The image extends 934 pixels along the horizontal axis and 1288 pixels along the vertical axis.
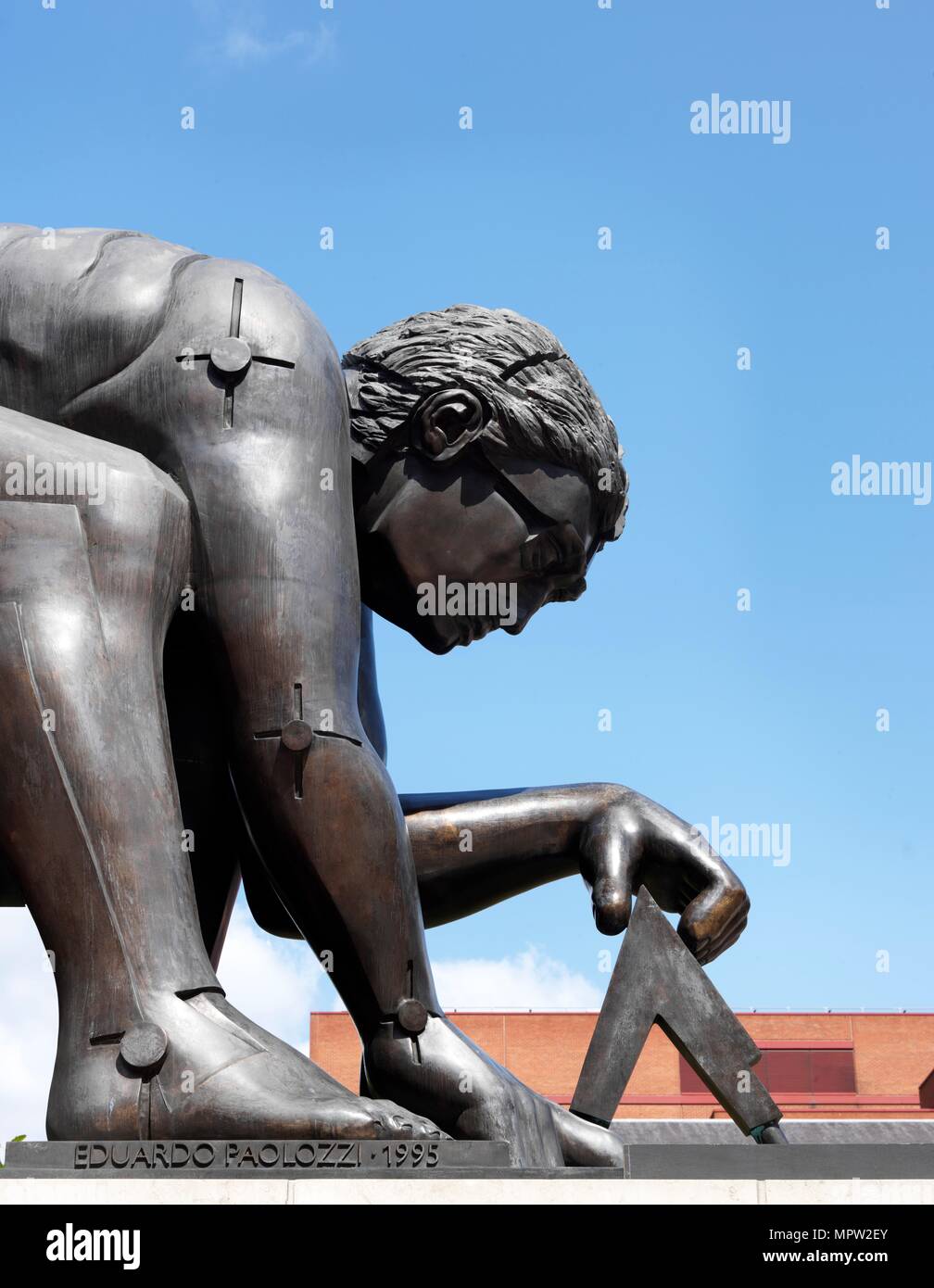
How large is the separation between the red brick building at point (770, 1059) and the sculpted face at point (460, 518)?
80.2ft

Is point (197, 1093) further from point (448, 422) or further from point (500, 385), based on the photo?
point (500, 385)

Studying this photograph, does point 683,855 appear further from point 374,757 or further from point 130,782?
point 130,782

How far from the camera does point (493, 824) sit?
5.25 m

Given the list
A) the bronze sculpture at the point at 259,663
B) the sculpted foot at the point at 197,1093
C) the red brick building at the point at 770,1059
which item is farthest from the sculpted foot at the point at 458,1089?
the red brick building at the point at 770,1059

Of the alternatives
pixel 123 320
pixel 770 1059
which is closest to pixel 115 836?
pixel 123 320

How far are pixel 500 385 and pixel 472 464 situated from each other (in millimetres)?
258

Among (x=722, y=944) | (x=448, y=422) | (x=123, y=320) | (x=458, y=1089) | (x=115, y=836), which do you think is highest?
(x=123, y=320)

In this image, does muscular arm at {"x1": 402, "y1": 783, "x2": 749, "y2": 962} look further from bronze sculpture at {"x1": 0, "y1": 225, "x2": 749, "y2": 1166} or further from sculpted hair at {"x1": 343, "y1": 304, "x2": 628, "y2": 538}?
sculpted hair at {"x1": 343, "y1": 304, "x2": 628, "y2": 538}

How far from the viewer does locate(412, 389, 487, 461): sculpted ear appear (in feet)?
16.4

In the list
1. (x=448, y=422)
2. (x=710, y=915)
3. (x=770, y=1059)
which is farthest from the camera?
(x=770, y=1059)

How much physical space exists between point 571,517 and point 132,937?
77.9 inches

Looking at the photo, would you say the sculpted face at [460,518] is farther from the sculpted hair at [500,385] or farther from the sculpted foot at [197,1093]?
the sculpted foot at [197,1093]

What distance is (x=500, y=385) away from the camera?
16.6ft

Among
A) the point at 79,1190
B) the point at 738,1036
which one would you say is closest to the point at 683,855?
the point at 738,1036
